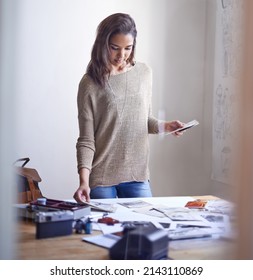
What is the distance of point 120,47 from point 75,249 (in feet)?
2.63

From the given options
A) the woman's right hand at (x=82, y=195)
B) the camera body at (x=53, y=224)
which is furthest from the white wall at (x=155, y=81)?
the camera body at (x=53, y=224)

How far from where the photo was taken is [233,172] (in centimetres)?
85

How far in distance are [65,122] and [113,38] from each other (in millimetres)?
712

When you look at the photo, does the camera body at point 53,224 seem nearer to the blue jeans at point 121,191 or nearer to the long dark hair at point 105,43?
the blue jeans at point 121,191

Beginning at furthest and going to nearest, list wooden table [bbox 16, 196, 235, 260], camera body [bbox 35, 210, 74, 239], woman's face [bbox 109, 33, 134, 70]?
1. woman's face [bbox 109, 33, 134, 70]
2. camera body [bbox 35, 210, 74, 239]
3. wooden table [bbox 16, 196, 235, 260]

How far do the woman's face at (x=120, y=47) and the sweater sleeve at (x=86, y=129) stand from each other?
0.45 feet

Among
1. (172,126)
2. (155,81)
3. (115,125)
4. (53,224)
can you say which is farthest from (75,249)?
(155,81)

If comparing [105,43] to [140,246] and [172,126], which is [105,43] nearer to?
[172,126]

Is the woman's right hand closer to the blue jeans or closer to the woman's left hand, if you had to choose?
the blue jeans

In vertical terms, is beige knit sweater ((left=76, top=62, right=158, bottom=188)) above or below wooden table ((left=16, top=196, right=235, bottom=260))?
above

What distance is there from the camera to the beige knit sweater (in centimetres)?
165

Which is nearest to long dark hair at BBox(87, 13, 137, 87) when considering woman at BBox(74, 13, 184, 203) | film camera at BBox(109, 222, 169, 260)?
woman at BBox(74, 13, 184, 203)

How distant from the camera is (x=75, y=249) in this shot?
1.07 metres
